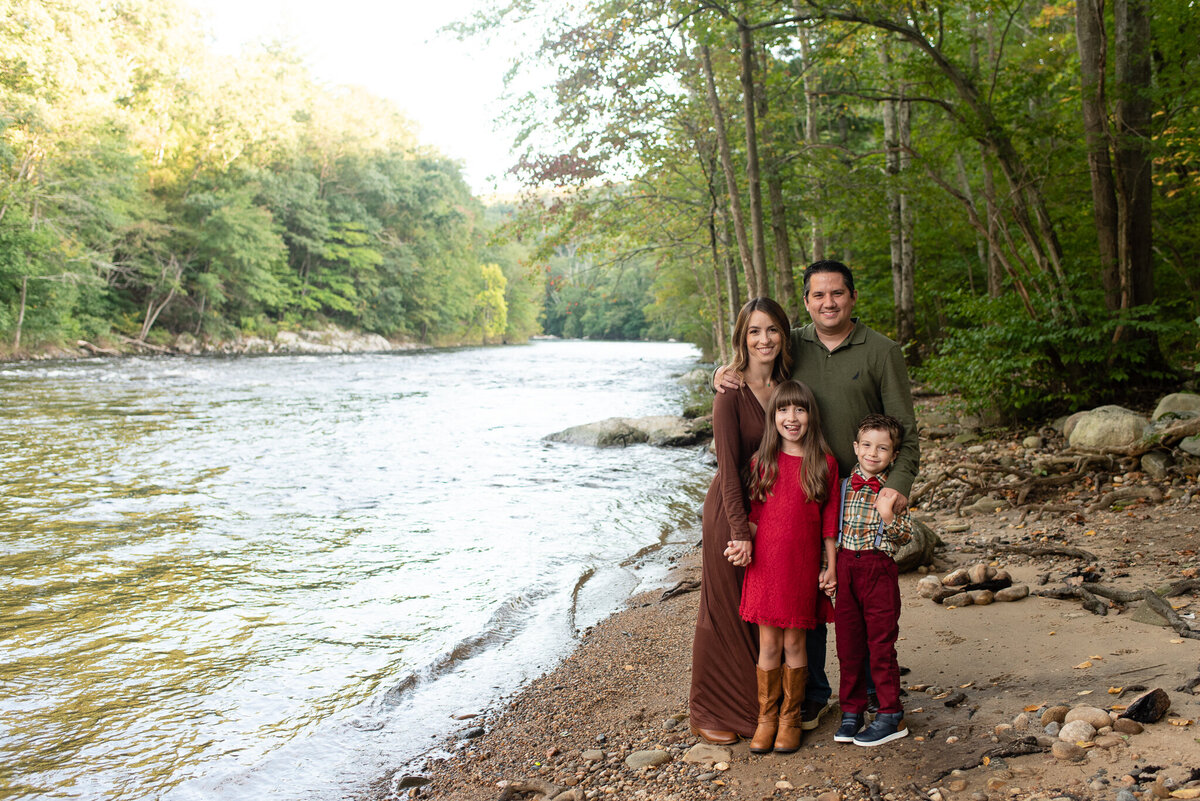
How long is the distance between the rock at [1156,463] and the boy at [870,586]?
488cm

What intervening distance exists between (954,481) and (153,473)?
1092 centimetres

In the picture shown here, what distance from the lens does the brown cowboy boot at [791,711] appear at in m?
3.36

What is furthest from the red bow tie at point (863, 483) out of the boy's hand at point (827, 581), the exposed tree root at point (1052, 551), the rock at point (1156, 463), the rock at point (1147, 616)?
the rock at point (1156, 463)

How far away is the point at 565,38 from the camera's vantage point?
14.8 meters

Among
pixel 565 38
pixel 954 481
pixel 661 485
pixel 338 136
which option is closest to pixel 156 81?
pixel 338 136

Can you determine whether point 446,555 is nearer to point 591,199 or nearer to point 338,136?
point 591,199

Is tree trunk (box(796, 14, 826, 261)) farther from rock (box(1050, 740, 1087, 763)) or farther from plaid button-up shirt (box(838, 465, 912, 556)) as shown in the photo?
rock (box(1050, 740, 1087, 763))

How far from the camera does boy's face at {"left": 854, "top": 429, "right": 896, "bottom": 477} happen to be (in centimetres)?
323

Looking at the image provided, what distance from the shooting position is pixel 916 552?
5.68 meters

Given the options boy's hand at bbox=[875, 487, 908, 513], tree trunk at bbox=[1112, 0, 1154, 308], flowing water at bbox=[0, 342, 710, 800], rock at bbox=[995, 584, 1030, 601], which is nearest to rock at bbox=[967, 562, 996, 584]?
rock at bbox=[995, 584, 1030, 601]

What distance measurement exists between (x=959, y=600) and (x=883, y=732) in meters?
1.90

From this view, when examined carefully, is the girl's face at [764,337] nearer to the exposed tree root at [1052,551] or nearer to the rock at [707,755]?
the rock at [707,755]

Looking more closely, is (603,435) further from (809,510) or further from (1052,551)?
(809,510)

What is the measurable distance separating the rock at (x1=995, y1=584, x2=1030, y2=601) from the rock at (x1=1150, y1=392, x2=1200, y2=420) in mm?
3935
